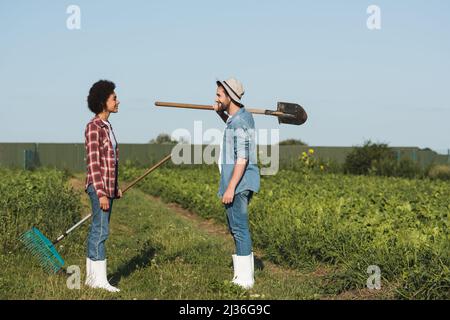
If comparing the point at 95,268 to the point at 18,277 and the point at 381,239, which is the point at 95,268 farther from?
the point at 381,239

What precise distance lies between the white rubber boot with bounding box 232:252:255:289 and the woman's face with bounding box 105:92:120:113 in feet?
5.69

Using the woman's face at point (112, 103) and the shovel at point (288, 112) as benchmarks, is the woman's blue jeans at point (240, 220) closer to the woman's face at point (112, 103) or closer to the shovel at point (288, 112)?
the shovel at point (288, 112)

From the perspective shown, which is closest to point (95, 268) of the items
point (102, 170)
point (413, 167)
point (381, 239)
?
point (102, 170)

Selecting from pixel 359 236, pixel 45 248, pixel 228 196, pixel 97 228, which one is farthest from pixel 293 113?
pixel 45 248

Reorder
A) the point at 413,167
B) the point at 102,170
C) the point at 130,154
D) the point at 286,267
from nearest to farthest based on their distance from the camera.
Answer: the point at 102,170 → the point at 286,267 → the point at 413,167 → the point at 130,154

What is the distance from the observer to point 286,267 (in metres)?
7.32

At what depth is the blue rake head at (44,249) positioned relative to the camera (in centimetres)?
617

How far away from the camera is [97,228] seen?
5.66 metres

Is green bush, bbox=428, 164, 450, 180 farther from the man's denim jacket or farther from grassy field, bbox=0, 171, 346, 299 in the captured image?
the man's denim jacket

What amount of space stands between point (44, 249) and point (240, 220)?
6.36ft

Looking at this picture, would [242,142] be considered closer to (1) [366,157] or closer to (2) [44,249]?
(2) [44,249]

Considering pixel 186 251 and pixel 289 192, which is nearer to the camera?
pixel 186 251
